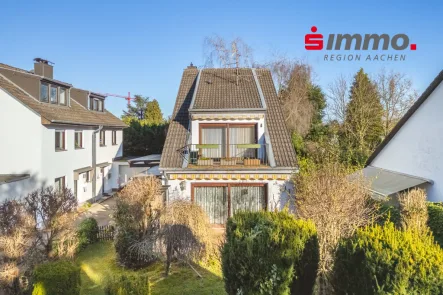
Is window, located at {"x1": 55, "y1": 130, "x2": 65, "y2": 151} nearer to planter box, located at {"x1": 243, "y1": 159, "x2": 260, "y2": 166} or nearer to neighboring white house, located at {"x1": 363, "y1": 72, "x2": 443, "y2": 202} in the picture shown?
planter box, located at {"x1": 243, "y1": 159, "x2": 260, "y2": 166}

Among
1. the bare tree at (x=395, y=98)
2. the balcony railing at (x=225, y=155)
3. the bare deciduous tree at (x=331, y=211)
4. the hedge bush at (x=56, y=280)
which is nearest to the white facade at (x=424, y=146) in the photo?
the bare deciduous tree at (x=331, y=211)

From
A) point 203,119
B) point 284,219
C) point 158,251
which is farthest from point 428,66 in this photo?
point 158,251

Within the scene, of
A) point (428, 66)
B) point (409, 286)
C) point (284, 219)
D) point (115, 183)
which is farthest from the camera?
point (115, 183)

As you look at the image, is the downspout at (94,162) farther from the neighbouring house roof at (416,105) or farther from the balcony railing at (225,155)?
the neighbouring house roof at (416,105)

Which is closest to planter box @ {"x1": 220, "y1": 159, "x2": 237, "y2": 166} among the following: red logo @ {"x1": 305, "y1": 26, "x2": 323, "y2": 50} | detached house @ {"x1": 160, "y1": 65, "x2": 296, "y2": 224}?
detached house @ {"x1": 160, "y1": 65, "x2": 296, "y2": 224}

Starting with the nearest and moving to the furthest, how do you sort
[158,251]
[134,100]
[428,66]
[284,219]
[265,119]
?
[284,219] < [158,251] < [265,119] < [428,66] < [134,100]

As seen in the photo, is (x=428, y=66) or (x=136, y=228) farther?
(x=428, y=66)

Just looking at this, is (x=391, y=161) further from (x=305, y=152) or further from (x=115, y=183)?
(x=115, y=183)

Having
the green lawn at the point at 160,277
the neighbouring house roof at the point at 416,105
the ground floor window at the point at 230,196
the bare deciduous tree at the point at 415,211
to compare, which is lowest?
the green lawn at the point at 160,277
